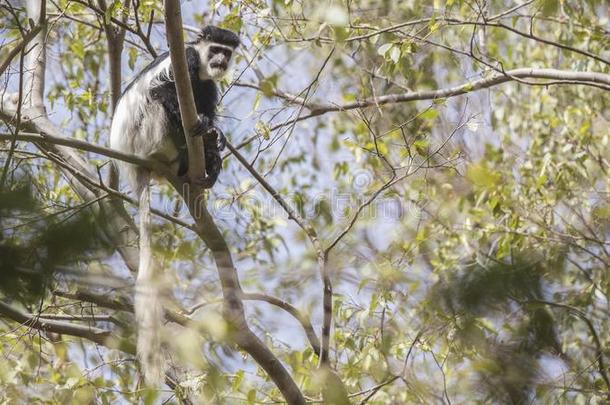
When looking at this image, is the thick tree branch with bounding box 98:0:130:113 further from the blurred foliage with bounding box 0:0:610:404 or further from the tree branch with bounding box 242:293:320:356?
the tree branch with bounding box 242:293:320:356

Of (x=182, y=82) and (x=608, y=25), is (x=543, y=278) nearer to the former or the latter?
(x=182, y=82)

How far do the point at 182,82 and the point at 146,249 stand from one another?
0.75m

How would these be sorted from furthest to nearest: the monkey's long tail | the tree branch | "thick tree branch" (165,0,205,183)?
the tree branch → "thick tree branch" (165,0,205,183) → the monkey's long tail

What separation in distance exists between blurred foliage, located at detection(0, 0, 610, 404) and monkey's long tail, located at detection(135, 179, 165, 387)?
0.09 m

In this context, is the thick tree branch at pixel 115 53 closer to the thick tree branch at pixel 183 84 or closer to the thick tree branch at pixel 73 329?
the thick tree branch at pixel 183 84

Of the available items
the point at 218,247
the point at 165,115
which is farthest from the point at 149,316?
the point at 165,115

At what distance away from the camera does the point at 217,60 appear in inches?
150

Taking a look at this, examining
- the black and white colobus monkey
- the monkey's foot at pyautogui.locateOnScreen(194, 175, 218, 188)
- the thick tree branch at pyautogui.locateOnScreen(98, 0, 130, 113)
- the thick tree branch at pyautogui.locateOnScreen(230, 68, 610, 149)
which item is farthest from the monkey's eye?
the thick tree branch at pyautogui.locateOnScreen(230, 68, 610, 149)

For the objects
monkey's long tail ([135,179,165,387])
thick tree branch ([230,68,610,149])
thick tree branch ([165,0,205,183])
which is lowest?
monkey's long tail ([135,179,165,387])

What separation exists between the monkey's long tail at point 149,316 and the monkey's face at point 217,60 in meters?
1.15

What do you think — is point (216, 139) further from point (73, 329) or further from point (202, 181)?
point (73, 329)

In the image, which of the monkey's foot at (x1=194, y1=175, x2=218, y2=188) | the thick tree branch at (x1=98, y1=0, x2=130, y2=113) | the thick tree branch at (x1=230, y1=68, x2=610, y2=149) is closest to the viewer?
the thick tree branch at (x1=230, y1=68, x2=610, y2=149)

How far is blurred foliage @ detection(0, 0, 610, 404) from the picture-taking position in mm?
1802

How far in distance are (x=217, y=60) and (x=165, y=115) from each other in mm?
410
